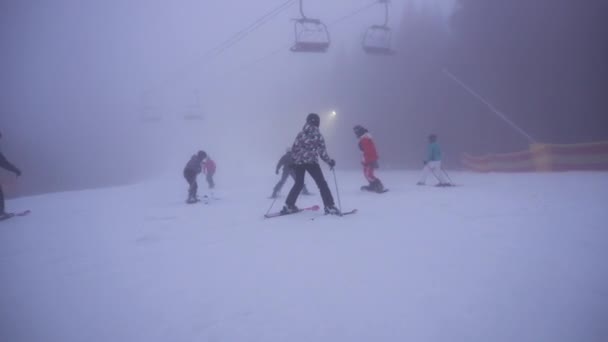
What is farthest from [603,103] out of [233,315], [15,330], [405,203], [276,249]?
[15,330]

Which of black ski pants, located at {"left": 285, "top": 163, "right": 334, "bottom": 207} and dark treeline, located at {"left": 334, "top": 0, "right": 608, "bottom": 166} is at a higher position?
dark treeline, located at {"left": 334, "top": 0, "right": 608, "bottom": 166}

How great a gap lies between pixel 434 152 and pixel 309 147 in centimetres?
615

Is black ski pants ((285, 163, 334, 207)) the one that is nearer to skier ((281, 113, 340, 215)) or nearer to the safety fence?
skier ((281, 113, 340, 215))

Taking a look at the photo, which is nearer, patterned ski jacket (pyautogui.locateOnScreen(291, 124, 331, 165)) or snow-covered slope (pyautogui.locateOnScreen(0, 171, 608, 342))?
snow-covered slope (pyautogui.locateOnScreen(0, 171, 608, 342))

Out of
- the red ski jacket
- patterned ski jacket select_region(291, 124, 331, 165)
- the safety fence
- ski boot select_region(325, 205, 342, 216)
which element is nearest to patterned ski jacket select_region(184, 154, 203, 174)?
patterned ski jacket select_region(291, 124, 331, 165)

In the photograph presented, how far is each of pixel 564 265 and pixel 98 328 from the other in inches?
158

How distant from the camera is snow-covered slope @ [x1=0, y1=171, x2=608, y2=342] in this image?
1891 mm

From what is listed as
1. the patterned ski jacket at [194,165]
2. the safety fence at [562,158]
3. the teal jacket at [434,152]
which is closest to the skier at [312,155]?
the patterned ski jacket at [194,165]

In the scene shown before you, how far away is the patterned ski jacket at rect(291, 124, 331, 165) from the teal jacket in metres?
5.82

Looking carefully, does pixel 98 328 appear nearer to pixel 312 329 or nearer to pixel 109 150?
pixel 312 329

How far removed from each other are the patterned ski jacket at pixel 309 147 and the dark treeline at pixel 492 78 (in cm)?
1856

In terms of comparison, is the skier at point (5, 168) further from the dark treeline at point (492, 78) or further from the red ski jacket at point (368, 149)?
the dark treeline at point (492, 78)

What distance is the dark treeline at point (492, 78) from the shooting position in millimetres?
15695

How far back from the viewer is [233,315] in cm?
209
